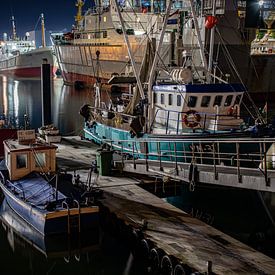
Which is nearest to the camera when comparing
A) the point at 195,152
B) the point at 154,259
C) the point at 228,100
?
the point at 154,259

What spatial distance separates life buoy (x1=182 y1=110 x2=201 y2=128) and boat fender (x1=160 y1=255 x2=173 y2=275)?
28.2ft

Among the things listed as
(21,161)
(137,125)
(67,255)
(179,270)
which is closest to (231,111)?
(137,125)

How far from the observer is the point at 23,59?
379 feet

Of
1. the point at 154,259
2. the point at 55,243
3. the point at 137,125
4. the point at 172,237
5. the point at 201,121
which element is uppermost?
the point at 201,121

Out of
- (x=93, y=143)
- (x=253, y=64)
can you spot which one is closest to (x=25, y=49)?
(x=253, y=64)

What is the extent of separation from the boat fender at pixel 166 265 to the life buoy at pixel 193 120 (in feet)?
28.2

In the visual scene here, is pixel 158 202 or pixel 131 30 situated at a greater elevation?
pixel 131 30

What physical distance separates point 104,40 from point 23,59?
47.7m

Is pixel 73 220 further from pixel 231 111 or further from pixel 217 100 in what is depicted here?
pixel 231 111

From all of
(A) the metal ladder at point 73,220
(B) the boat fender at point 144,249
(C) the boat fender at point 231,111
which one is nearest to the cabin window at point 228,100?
(C) the boat fender at point 231,111

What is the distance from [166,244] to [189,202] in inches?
264

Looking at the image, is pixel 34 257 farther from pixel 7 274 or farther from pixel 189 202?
pixel 189 202

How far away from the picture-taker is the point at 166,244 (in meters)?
13.7

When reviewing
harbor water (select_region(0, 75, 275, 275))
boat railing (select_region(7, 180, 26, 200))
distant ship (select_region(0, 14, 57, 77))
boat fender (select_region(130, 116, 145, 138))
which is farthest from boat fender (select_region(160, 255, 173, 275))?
distant ship (select_region(0, 14, 57, 77))
